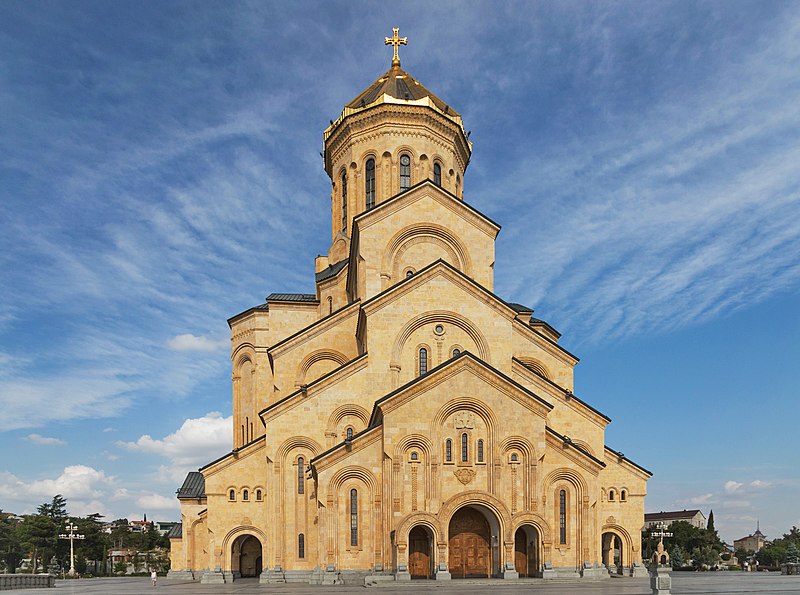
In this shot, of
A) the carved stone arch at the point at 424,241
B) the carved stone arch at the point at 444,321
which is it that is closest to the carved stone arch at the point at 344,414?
the carved stone arch at the point at 444,321

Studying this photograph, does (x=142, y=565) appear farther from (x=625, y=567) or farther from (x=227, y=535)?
(x=625, y=567)

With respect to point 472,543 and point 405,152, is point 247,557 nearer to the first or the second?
point 472,543

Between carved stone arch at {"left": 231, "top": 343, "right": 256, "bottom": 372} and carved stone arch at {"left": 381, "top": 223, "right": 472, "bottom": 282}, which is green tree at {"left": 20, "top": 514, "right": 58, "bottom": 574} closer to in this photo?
carved stone arch at {"left": 231, "top": 343, "right": 256, "bottom": 372}

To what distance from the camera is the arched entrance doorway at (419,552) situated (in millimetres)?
27219

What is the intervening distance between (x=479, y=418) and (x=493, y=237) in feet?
35.1

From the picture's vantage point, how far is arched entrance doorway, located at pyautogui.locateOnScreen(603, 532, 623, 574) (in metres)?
33.1

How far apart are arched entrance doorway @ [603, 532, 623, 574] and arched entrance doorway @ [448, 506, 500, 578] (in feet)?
28.1

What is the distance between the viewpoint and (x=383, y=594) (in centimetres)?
2117

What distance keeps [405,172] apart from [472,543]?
2164 cm

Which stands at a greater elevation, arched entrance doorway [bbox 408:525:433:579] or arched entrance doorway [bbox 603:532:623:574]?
arched entrance doorway [bbox 408:525:433:579]

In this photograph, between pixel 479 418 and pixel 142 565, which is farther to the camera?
pixel 142 565

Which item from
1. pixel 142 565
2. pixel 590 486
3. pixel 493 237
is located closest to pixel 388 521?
pixel 590 486

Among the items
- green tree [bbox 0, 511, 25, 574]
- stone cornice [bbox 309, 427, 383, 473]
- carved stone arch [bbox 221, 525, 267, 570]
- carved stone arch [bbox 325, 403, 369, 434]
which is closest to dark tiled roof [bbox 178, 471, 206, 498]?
carved stone arch [bbox 221, 525, 267, 570]

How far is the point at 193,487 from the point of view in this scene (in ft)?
128
